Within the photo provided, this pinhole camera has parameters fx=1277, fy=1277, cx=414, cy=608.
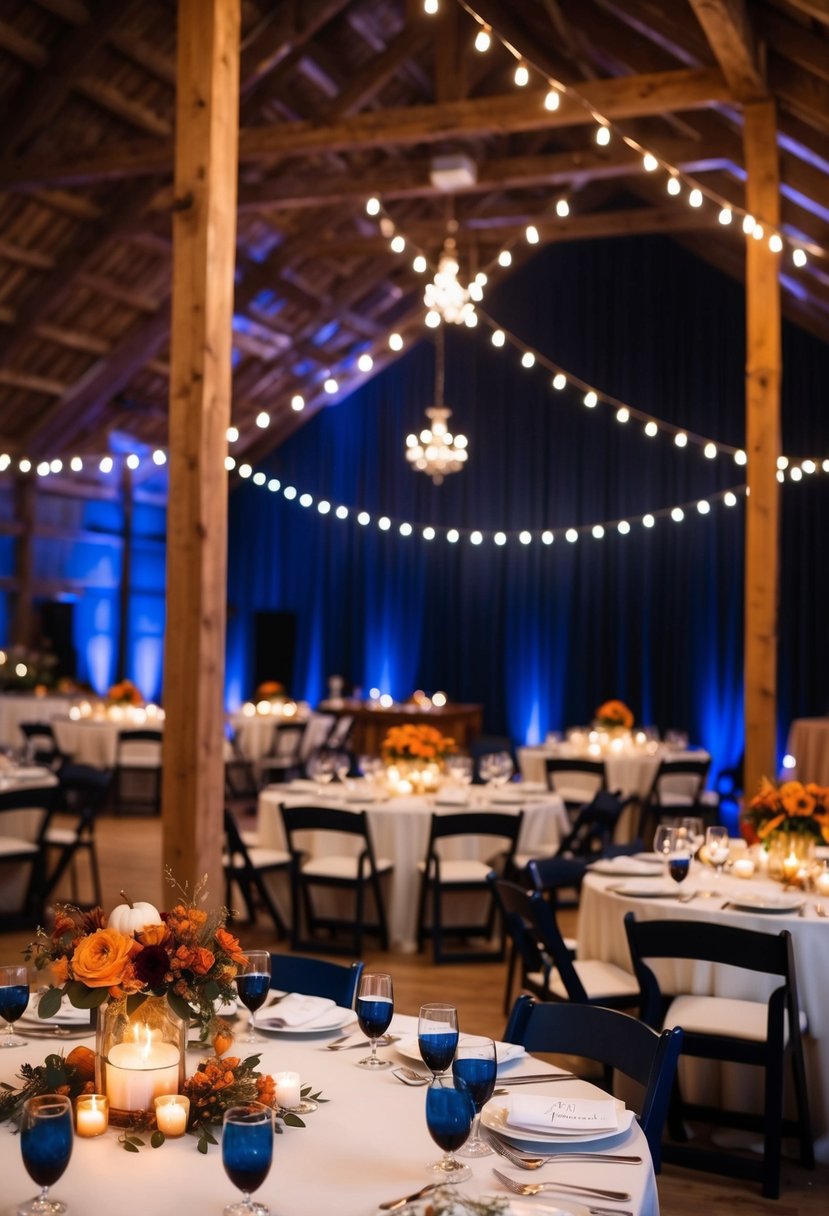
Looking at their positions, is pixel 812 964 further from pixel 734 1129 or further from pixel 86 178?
pixel 86 178

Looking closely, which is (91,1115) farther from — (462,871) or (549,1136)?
(462,871)

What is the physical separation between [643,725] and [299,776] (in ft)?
12.3

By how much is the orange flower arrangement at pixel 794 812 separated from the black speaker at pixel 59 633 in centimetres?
1078

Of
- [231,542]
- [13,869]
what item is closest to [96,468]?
[231,542]

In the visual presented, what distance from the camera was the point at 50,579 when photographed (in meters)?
14.4

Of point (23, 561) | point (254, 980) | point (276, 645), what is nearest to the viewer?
point (254, 980)

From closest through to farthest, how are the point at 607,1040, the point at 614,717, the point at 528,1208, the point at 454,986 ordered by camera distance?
the point at 528,1208 < the point at 607,1040 < the point at 454,986 < the point at 614,717

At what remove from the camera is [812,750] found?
35.6 ft

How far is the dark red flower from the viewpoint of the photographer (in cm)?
201

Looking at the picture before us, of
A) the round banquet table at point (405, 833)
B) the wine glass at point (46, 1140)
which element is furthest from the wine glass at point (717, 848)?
the wine glass at point (46, 1140)

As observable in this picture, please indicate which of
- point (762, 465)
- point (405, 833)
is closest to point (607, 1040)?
point (405, 833)

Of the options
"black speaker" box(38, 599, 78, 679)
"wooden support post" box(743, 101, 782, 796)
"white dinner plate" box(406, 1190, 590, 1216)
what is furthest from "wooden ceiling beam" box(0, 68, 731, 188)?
"white dinner plate" box(406, 1190, 590, 1216)

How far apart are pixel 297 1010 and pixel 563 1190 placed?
94 centimetres

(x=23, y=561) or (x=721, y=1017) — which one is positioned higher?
(x=23, y=561)
